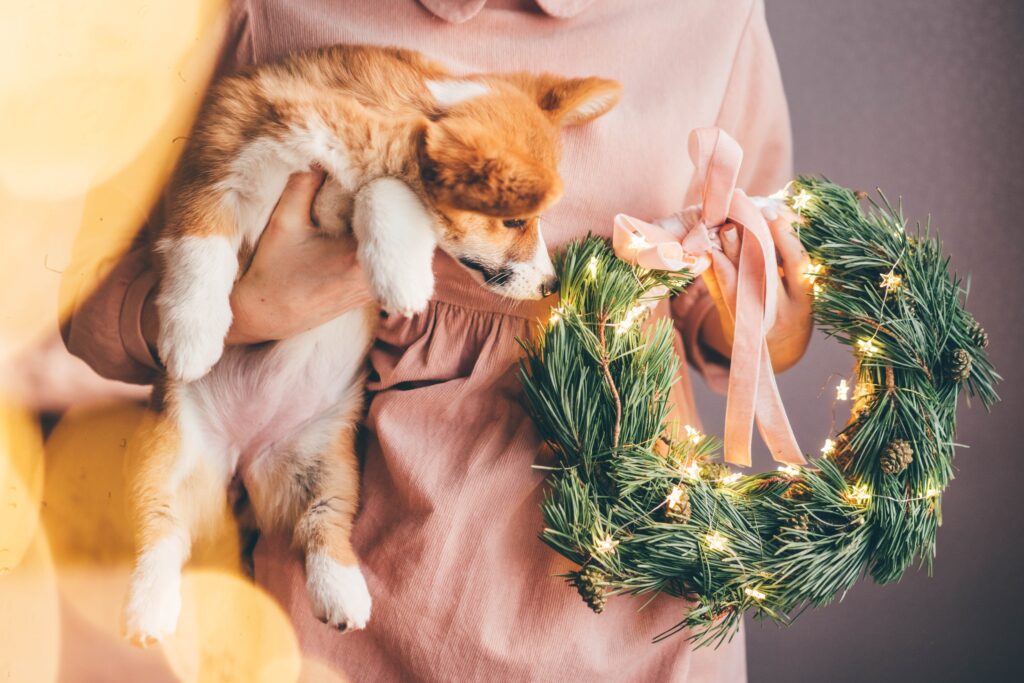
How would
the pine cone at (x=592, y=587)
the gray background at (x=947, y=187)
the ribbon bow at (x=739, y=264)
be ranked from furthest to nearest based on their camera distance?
1. the gray background at (x=947, y=187)
2. the ribbon bow at (x=739, y=264)
3. the pine cone at (x=592, y=587)

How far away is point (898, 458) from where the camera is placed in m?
0.78

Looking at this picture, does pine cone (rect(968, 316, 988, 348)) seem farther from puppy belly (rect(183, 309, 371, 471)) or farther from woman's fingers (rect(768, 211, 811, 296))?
puppy belly (rect(183, 309, 371, 471))

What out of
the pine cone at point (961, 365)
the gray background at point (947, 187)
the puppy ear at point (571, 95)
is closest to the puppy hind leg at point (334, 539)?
the puppy ear at point (571, 95)

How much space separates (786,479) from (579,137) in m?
0.48

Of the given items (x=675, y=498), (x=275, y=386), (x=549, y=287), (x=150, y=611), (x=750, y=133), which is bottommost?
(x=150, y=611)

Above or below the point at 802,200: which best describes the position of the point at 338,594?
below

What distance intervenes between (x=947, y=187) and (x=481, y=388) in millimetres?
970

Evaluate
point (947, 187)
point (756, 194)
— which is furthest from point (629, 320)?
point (947, 187)

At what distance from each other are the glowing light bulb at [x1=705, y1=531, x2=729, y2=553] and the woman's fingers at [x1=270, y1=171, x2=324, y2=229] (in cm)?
59

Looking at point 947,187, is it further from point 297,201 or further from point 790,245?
point 297,201

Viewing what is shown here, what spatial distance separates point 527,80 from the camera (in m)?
0.85

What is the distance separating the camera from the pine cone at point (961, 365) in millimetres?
793

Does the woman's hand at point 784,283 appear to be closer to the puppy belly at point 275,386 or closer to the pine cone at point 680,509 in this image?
the pine cone at point 680,509

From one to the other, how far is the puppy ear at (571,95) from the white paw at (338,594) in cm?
59
